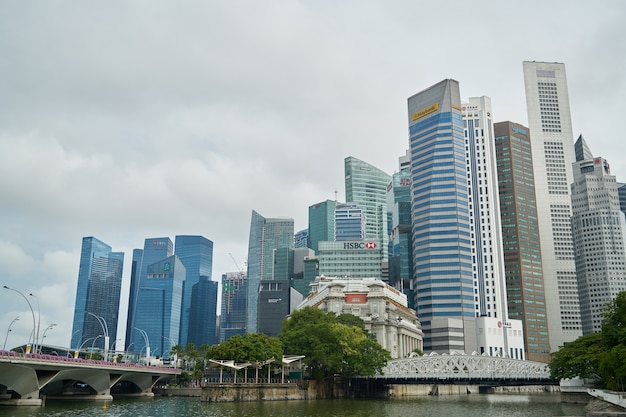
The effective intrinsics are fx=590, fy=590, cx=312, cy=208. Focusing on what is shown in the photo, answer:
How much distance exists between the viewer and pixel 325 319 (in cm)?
15400

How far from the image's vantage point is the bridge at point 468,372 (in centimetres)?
13725

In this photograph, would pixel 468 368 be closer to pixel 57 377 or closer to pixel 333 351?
pixel 333 351

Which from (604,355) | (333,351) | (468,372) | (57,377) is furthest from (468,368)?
(57,377)

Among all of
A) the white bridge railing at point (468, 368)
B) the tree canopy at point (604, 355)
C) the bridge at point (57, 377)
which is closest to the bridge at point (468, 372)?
the white bridge railing at point (468, 368)

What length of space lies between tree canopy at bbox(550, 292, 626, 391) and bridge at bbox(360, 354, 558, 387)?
2068 cm

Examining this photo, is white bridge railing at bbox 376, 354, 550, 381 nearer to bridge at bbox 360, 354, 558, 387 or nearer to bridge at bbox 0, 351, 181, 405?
bridge at bbox 360, 354, 558, 387

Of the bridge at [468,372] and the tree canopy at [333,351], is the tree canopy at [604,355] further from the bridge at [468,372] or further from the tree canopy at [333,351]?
the tree canopy at [333,351]

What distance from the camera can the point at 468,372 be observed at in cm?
13888

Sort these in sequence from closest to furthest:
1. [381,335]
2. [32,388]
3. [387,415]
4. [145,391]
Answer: [387,415], [32,388], [145,391], [381,335]

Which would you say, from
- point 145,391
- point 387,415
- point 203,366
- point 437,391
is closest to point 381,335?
point 437,391

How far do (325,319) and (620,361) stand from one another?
80.9 metres

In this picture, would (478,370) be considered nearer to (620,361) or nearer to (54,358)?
(620,361)

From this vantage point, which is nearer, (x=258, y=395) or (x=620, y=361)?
(x=620, y=361)

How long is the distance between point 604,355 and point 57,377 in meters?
97.2
